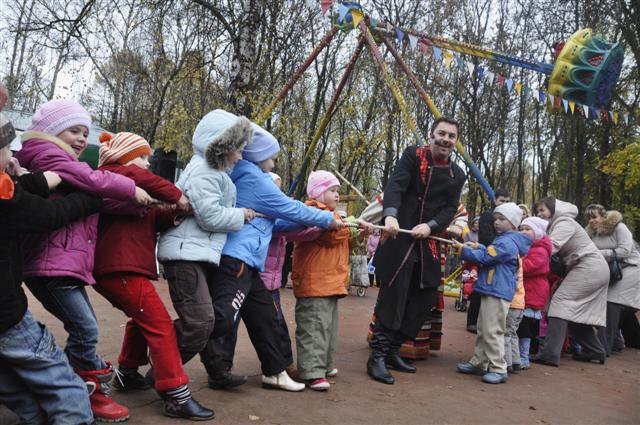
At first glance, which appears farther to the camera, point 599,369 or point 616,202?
point 616,202

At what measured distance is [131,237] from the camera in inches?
135

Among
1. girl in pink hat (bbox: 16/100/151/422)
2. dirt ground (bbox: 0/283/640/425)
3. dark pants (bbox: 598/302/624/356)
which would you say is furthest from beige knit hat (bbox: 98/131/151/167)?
dark pants (bbox: 598/302/624/356)

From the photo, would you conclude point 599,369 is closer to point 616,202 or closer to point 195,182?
point 195,182

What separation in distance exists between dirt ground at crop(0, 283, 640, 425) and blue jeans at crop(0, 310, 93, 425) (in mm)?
433

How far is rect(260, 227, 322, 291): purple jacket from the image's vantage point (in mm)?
4469

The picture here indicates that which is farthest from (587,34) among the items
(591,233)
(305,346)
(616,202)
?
(616,202)

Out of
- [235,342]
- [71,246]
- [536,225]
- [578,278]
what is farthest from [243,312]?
[578,278]

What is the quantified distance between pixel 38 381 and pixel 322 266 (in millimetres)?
2269

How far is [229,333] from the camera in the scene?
397 cm

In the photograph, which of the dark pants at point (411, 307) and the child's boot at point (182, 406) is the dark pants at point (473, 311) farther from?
the child's boot at point (182, 406)

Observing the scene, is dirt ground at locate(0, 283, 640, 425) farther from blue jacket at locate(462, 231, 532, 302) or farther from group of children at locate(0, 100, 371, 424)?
blue jacket at locate(462, 231, 532, 302)

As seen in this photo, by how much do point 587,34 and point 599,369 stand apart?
191 inches

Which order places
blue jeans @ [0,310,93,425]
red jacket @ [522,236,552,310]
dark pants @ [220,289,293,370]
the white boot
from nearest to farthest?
blue jeans @ [0,310,93,425]
dark pants @ [220,289,293,370]
the white boot
red jacket @ [522,236,552,310]

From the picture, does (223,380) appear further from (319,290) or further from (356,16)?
(356,16)
